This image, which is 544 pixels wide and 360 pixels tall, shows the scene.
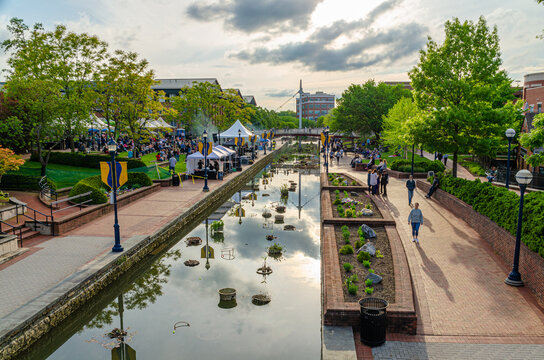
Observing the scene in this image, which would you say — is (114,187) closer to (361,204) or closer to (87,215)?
(87,215)

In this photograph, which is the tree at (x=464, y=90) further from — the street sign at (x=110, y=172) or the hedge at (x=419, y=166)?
the street sign at (x=110, y=172)

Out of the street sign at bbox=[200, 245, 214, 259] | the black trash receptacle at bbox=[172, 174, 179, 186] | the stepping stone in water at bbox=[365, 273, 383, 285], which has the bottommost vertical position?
the street sign at bbox=[200, 245, 214, 259]

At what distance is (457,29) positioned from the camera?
20.1 meters

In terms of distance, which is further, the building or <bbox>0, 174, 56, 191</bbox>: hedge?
the building

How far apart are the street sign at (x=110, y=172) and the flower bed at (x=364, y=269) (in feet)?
27.6

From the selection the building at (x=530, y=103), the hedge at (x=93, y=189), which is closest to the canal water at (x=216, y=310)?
the hedge at (x=93, y=189)

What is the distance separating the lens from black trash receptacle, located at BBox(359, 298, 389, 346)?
7.71 metres

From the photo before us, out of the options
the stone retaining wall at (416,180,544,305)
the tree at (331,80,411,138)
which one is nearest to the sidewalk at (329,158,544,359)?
the stone retaining wall at (416,180,544,305)

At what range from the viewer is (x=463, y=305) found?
9.48 meters

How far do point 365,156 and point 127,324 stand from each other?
138 ft

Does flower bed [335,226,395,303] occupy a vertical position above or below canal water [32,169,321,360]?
above

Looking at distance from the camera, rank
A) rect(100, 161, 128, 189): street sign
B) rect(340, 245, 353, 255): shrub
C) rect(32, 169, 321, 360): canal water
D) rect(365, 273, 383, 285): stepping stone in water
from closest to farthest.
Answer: rect(32, 169, 321, 360): canal water → rect(365, 273, 383, 285): stepping stone in water → rect(340, 245, 353, 255): shrub → rect(100, 161, 128, 189): street sign

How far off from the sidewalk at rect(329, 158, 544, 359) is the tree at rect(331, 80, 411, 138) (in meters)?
44.8

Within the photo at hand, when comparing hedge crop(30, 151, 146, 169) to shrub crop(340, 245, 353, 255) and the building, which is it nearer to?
shrub crop(340, 245, 353, 255)
